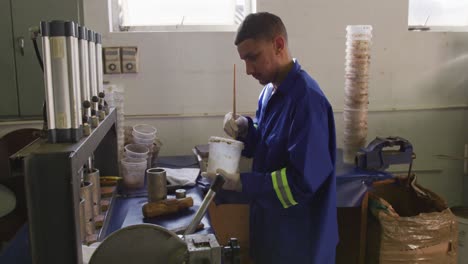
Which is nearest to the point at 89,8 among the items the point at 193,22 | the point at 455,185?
the point at 193,22

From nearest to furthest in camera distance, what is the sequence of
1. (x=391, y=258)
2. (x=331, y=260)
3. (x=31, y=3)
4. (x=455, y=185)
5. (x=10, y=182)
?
(x=331, y=260), (x=10, y=182), (x=391, y=258), (x=31, y=3), (x=455, y=185)

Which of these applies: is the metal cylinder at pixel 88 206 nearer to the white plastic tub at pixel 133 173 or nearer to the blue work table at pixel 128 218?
the blue work table at pixel 128 218

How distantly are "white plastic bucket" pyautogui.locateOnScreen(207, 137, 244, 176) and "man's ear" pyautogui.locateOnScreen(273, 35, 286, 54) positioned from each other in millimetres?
362

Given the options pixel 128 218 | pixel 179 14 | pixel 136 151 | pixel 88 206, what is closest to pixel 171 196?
pixel 128 218

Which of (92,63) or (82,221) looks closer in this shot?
(82,221)

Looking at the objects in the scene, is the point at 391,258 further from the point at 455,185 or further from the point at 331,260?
the point at 455,185

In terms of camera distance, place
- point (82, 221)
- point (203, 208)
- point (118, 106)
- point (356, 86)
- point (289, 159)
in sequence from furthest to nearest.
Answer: point (356, 86) < point (118, 106) < point (289, 159) < point (82, 221) < point (203, 208)

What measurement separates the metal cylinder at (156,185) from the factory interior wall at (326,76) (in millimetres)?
1055

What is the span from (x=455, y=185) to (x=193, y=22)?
2.06 metres

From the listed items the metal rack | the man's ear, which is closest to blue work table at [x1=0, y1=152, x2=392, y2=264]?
the metal rack

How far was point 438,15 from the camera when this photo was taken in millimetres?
2896

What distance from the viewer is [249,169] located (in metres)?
1.92

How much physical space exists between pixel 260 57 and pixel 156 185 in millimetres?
600

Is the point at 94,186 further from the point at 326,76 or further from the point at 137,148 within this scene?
the point at 326,76
